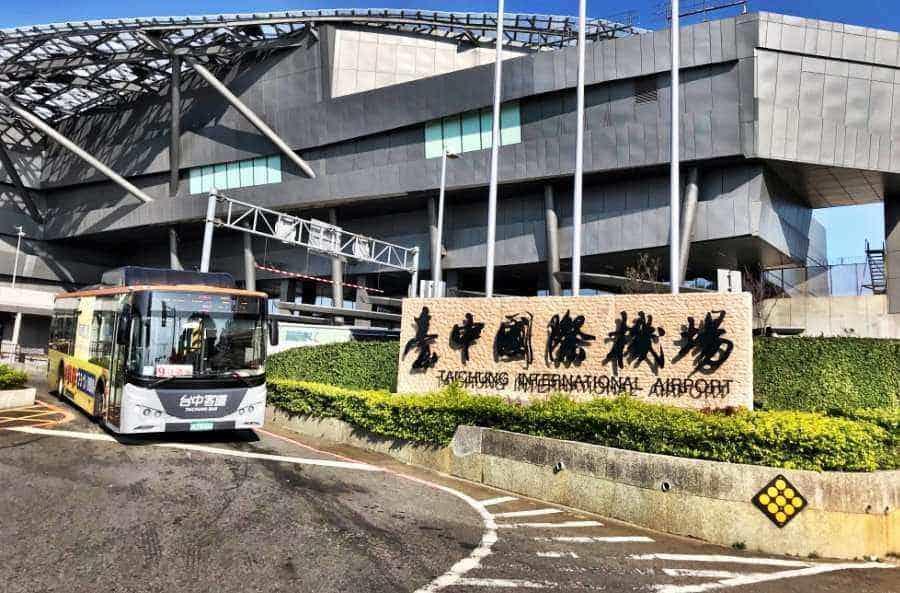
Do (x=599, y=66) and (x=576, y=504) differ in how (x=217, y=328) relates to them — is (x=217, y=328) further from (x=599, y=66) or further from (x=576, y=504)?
(x=599, y=66)

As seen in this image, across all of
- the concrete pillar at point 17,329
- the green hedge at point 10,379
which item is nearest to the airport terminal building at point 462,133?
the concrete pillar at point 17,329

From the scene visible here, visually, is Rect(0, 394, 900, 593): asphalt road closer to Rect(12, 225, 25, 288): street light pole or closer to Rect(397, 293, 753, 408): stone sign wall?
Rect(397, 293, 753, 408): stone sign wall

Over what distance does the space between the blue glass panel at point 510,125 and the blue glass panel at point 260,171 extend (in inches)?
663

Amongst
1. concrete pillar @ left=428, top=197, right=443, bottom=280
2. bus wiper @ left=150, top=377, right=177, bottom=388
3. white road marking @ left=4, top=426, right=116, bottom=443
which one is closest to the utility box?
bus wiper @ left=150, top=377, right=177, bottom=388

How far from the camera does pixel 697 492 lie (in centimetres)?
875

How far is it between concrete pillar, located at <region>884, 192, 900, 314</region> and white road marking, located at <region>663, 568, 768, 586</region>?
86.8ft

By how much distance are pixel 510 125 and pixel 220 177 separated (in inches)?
→ 855

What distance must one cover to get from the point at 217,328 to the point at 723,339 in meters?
9.86

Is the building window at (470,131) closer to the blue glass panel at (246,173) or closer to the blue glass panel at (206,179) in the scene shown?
the blue glass panel at (246,173)

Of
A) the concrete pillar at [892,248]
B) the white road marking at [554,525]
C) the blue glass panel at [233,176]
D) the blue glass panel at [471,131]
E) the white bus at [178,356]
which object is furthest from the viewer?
the blue glass panel at [233,176]

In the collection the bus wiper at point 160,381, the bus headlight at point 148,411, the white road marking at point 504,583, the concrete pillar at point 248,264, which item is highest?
the concrete pillar at point 248,264

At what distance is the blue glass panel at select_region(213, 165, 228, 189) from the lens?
42469mm

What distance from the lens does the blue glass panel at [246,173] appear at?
1625 inches

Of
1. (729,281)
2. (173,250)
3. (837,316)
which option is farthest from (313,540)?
(173,250)
